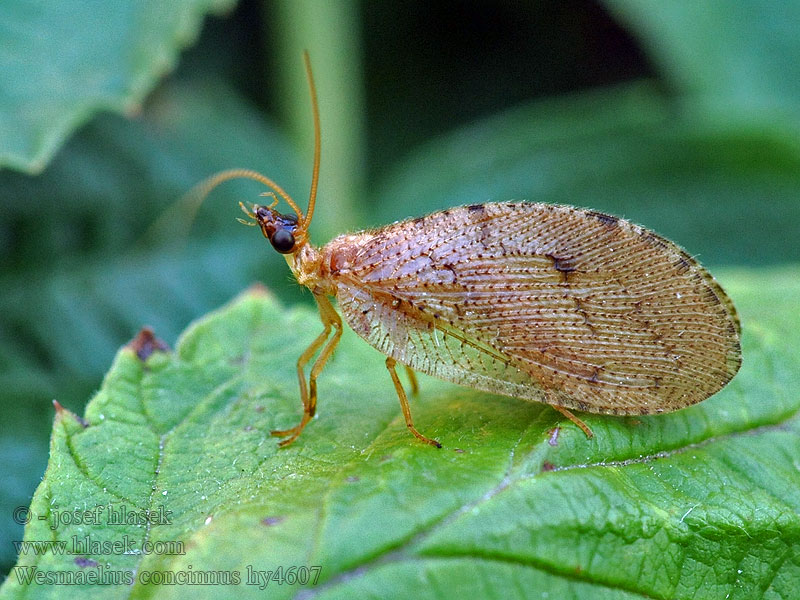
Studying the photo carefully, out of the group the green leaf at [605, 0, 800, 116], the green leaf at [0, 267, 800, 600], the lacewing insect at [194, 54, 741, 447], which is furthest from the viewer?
the green leaf at [605, 0, 800, 116]

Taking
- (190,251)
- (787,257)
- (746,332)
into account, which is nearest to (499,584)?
(746,332)

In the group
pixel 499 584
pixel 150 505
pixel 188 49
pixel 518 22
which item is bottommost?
pixel 499 584

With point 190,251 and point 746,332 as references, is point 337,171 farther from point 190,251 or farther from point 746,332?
point 746,332

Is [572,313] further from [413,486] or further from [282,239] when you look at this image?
[282,239]

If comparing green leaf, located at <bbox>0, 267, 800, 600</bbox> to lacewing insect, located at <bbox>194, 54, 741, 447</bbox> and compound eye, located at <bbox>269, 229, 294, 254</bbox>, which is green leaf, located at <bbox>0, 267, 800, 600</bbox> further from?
compound eye, located at <bbox>269, 229, 294, 254</bbox>

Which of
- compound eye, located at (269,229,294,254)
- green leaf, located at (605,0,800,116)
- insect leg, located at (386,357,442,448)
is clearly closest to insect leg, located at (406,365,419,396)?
insect leg, located at (386,357,442,448)
